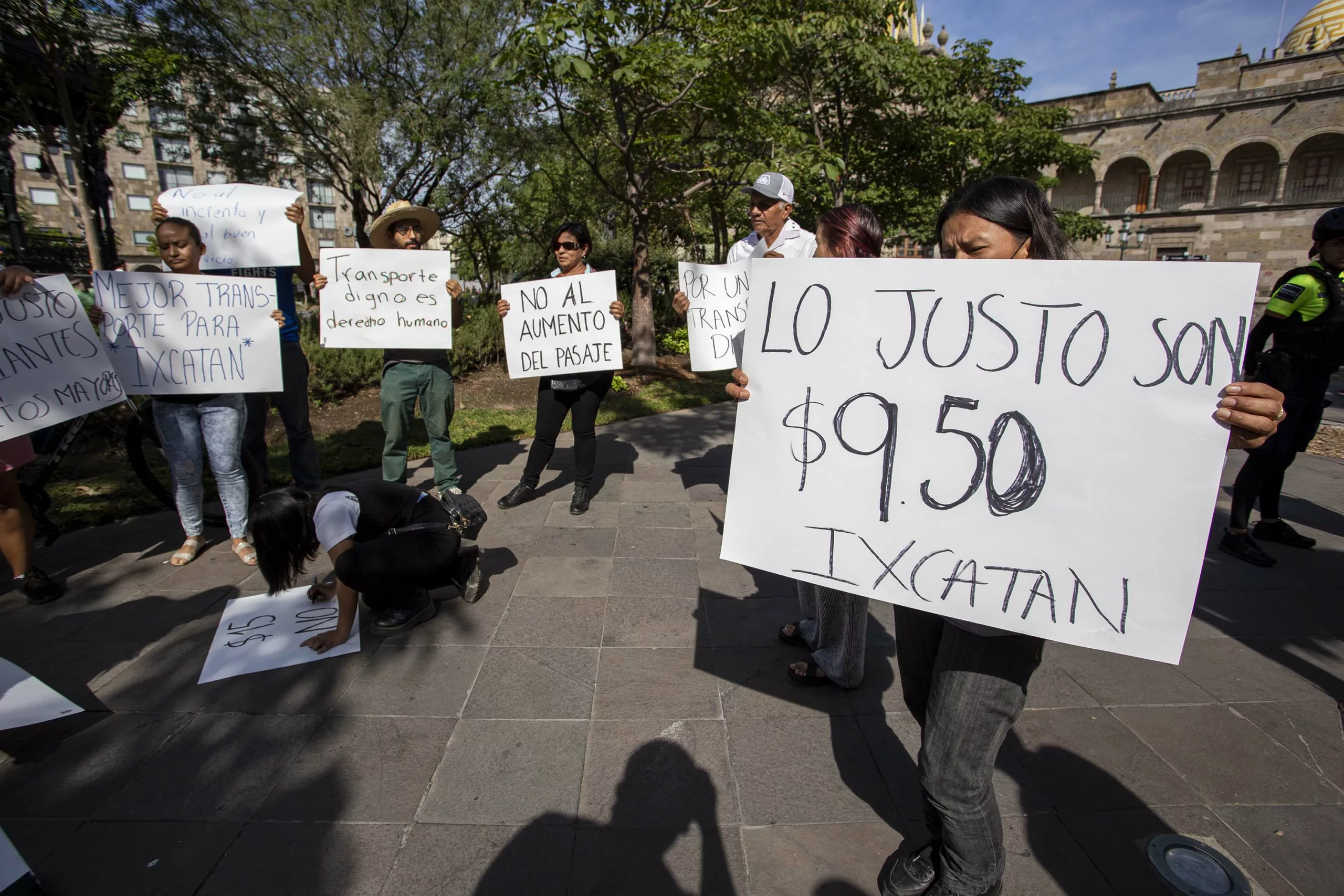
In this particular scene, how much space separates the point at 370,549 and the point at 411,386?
6.06 ft

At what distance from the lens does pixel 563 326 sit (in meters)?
4.75

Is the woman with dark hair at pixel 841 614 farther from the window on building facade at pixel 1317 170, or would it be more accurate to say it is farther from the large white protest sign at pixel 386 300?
the window on building facade at pixel 1317 170

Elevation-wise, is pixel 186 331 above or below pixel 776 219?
below

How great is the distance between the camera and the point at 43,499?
427cm

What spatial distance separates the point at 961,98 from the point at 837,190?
3.80m

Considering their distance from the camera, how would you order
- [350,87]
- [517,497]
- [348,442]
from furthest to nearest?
[350,87] → [348,442] → [517,497]

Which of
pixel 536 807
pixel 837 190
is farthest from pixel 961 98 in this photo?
pixel 536 807

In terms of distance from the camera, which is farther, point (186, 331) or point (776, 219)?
point (186, 331)

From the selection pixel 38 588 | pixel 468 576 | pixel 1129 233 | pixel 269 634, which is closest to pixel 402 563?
pixel 468 576

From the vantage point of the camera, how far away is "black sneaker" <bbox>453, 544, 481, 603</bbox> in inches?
138

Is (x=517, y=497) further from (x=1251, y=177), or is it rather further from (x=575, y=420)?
(x=1251, y=177)

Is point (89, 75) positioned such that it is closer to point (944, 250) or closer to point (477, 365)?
point (477, 365)

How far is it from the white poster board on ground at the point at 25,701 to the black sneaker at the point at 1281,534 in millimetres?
6581

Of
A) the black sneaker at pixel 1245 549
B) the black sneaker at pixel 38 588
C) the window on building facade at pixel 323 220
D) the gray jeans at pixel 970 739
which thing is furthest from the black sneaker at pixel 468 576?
the window on building facade at pixel 323 220
